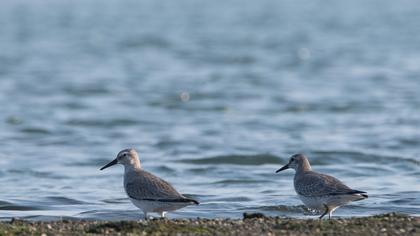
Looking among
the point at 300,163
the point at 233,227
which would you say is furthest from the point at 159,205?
the point at 300,163

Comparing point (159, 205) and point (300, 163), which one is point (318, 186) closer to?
point (300, 163)

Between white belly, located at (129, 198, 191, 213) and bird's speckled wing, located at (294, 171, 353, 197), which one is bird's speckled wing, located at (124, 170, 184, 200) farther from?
bird's speckled wing, located at (294, 171, 353, 197)

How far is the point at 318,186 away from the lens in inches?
506

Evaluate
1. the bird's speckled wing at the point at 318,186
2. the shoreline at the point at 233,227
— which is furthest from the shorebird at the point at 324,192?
the shoreline at the point at 233,227

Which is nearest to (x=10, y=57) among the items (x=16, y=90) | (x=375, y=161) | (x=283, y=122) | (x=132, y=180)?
(x=16, y=90)

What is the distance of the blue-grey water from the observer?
1639cm

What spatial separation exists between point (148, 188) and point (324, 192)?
2.06 m

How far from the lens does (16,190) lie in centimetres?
1680

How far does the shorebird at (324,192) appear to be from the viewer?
12.6m

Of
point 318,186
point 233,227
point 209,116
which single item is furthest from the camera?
point 209,116

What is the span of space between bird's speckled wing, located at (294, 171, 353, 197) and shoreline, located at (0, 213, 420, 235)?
48cm

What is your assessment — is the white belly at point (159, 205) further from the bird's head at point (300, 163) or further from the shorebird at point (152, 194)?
the bird's head at point (300, 163)

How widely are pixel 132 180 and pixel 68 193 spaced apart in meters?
3.59

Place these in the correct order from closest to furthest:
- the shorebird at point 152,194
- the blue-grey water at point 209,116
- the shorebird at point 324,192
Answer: the shorebird at point 152,194 < the shorebird at point 324,192 < the blue-grey water at point 209,116
